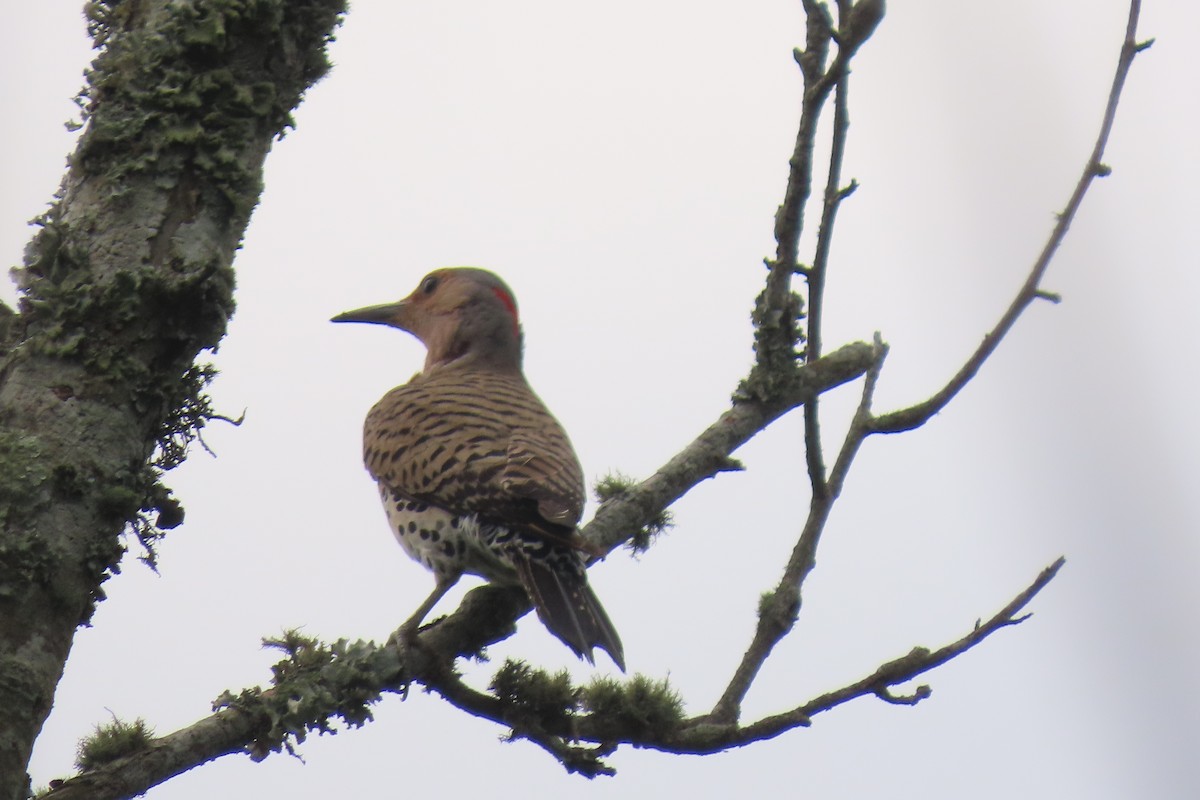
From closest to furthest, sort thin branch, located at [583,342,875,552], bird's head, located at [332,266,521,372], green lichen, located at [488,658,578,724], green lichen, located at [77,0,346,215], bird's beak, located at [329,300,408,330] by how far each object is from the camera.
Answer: green lichen, located at [77,0,346,215], green lichen, located at [488,658,578,724], thin branch, located at [583,342,875,552], bird's head, located at [332,266,521,372], bird's beak, located at [329,300,408,330]

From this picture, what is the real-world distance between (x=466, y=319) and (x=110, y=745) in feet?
11.5

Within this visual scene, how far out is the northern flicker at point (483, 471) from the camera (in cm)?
386

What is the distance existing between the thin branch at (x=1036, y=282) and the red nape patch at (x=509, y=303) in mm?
2438

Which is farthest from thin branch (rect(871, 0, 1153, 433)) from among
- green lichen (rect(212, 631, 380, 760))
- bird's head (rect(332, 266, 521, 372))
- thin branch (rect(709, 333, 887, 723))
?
bird's head (rect(332, 266, 521, 372))

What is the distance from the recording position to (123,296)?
2.69 m

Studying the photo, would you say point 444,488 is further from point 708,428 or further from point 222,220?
point 222,220

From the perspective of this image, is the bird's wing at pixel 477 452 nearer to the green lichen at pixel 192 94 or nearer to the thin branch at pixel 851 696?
the thin branch at pixel 851 696

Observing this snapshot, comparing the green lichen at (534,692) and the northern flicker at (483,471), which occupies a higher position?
the northern flicker at (483,471)

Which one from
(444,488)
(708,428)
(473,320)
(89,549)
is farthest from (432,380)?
(89,549)

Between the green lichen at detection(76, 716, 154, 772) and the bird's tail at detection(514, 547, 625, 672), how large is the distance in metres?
1.31

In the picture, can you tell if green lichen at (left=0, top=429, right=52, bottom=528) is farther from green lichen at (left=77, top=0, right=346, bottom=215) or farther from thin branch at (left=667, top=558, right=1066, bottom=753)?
thin branch at (left=667, top=558, right=1066, bottom=753)

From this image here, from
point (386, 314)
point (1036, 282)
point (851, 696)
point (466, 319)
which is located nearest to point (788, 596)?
point (851, 696)

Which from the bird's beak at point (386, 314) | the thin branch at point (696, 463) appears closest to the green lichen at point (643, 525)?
the thin branch at point (696, 463)

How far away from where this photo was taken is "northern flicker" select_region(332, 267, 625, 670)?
3855 millimetres
